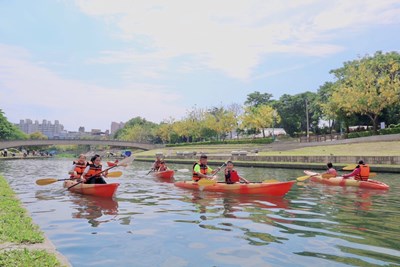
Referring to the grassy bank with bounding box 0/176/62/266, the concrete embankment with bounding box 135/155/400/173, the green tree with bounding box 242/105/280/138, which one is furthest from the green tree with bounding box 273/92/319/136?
the grassy bank with bounding box 0/176/62/266

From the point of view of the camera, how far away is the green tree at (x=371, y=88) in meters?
46.0

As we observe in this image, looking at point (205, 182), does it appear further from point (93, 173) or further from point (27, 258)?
point (27, 258)

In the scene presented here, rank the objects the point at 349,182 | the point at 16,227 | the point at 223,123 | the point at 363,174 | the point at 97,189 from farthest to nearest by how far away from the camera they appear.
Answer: the point at 223,123 → the point at 349,182 → the point at 363,174 → the point at 97,189 → the point at 16,227

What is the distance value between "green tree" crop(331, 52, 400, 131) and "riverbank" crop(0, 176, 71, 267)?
46.4 metres

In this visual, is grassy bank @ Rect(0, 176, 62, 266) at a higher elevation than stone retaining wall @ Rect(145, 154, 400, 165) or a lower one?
higher

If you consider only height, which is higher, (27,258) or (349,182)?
(27,258)

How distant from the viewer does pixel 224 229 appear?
28.4ft

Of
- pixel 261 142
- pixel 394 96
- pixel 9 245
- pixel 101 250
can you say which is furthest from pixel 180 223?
pixel 261 142

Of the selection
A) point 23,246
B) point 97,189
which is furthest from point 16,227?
point 97,189

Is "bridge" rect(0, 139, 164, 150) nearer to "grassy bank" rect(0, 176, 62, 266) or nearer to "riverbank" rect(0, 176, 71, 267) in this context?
"grassy bank" rect(0, 176, 62, 266)

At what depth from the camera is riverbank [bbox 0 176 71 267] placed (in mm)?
5215

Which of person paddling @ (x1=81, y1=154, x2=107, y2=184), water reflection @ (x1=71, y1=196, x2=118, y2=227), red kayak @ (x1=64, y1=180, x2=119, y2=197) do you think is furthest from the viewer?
person paddling @ (x1=81, y1=154, x2=107, y2=184)

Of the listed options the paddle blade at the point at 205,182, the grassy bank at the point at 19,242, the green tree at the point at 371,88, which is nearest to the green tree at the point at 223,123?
the green tree at the point at 371,88

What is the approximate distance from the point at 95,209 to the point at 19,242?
561 cm
